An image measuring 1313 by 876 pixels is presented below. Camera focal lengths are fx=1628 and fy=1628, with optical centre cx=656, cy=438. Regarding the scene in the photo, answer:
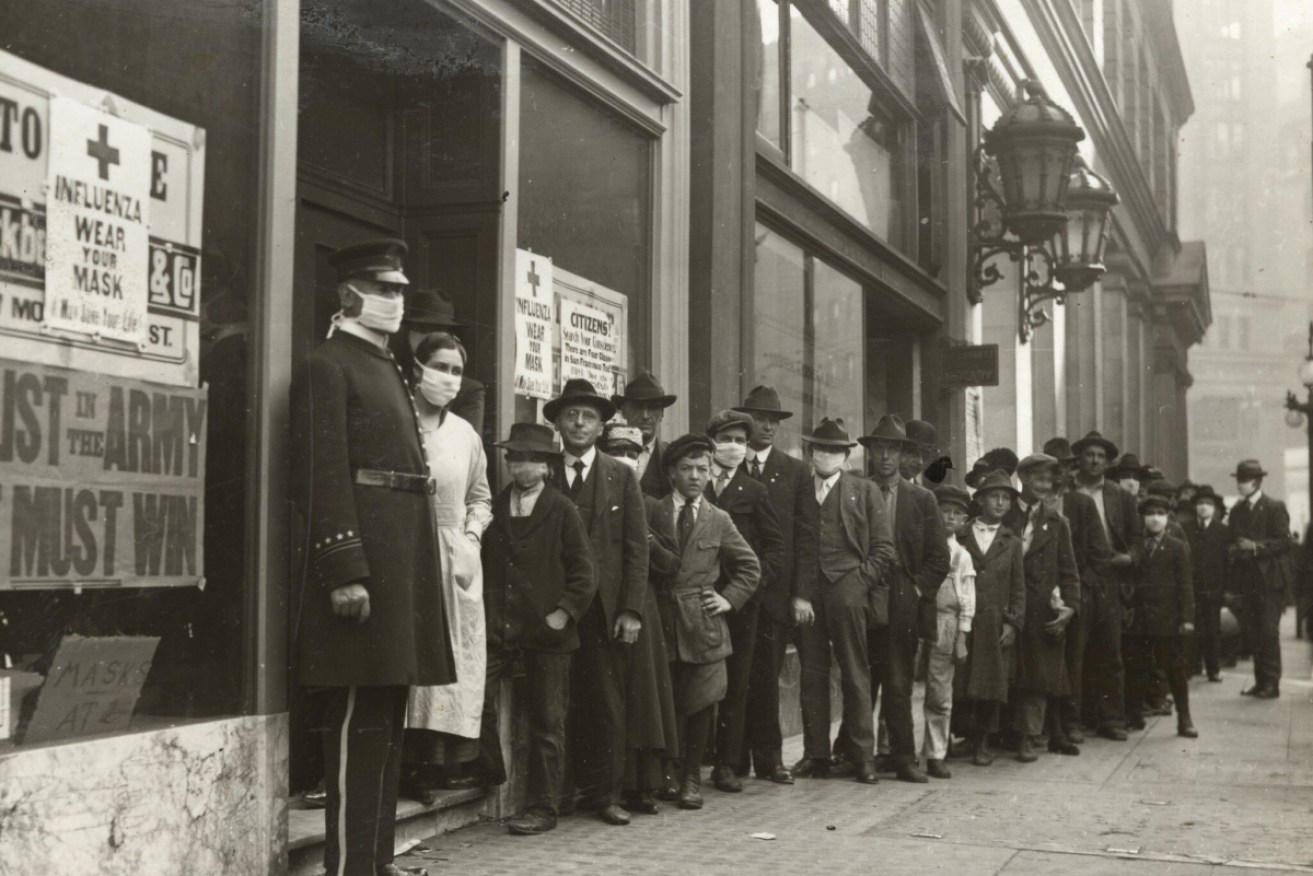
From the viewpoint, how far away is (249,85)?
5883 mm

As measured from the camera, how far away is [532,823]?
6898 mm

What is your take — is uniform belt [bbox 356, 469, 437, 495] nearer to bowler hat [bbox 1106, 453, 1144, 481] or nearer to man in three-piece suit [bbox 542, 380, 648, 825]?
man in three-piece suit [bbox 542, 380, 648, 825]

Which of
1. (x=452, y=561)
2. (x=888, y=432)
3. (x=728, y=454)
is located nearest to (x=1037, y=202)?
(x=888, y=432)

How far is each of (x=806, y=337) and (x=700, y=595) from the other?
493 cm

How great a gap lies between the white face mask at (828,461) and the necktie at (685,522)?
3.87ft

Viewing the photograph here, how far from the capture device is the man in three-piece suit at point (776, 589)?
8656 mm

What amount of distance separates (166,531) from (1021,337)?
530 inches

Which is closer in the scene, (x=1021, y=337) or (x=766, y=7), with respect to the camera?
(x=766, y=7)

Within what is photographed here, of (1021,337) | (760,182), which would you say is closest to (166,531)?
(760,182)

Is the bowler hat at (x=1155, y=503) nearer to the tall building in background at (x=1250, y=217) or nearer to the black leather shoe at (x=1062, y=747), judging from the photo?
the tall building in background at (x=1250, y=217)

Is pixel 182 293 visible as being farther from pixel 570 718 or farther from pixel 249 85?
pixel 570 718

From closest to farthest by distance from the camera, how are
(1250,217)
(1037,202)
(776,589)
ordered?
(776,589) < (1037,202) < (1250,217)

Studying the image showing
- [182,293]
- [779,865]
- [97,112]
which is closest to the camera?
[97,112]

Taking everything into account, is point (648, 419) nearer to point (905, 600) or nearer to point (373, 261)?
point (905, 600)
